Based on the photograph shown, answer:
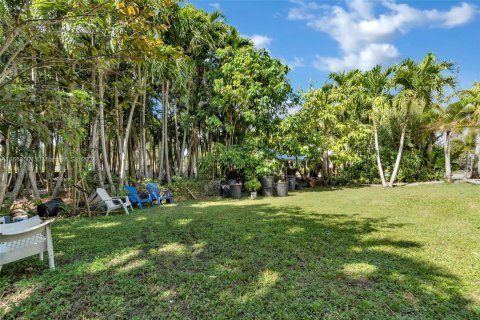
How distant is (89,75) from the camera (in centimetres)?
746

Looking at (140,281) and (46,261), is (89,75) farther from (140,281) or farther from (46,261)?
(140,281)

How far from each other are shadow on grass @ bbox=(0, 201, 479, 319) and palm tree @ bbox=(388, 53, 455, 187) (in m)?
8.82

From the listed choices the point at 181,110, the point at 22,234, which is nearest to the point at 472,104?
the point at 181,110

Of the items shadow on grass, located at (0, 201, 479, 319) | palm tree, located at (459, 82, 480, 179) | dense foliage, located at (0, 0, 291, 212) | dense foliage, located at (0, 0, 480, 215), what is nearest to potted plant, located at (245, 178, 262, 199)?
dense foliage, located at (0, 0, 480, 215)

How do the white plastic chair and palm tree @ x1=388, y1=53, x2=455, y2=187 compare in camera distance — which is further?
palm tree @ x1=388, y1=53, x2=455, y2=187

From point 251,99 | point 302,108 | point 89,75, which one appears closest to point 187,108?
point 251,99

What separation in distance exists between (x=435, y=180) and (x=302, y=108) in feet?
26.9

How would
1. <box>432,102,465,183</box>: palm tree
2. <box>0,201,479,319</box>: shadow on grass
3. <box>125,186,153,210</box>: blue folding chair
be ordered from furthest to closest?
<box>432,102,465,183</box>: palm tree
<box>125,186,153,210</box>: blue folding chair
<box>0,201,479,319</box>: shadow on grass

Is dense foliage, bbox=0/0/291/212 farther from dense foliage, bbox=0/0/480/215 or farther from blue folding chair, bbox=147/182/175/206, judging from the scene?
blue folding chair, bbox=147/182/175/206

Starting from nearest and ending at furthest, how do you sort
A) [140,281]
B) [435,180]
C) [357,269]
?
1. [140,281]
2. [357,269]
3. [435,180]

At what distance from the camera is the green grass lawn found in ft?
7.33

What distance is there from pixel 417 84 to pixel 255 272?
1146 centimetres

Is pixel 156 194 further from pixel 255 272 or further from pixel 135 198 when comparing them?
pixel 255 272

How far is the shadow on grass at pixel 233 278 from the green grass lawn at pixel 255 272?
0.5 inches
